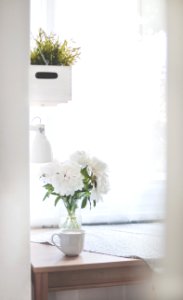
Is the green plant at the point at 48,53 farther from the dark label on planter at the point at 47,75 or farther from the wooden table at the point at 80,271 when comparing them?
the wooden table at the point at 80,271

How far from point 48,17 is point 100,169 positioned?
2.82ft

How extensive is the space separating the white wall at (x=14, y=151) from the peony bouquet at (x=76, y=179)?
0.98 ft

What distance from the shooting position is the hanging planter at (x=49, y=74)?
5.80ft

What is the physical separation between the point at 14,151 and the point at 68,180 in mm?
339

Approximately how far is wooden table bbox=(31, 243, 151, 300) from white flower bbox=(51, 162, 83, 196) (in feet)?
0.82

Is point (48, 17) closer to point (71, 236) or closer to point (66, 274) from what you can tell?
point (71, 236)

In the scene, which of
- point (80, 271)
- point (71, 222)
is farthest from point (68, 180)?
point (80, 271)

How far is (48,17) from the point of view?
220 cm

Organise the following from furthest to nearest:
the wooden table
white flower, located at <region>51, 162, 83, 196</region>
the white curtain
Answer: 1. the white curtain
2. white flower, located at <region>51, 162, 83, 196</region>
3. the wooden table

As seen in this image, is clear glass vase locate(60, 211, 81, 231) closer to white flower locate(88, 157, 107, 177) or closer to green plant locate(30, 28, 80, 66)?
white flower locate(88, 157, 107, 177)

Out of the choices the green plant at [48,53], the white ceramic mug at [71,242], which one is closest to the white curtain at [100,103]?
the green plant at [48,53]

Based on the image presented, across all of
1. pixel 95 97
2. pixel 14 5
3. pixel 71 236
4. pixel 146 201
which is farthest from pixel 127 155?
pixel 14 5

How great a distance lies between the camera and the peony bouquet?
1.72 meters

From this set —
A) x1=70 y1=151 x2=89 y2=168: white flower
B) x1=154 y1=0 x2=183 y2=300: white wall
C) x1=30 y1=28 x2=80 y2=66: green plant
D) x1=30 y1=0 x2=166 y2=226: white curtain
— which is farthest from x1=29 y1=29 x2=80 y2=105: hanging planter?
x1=154 y1=0 x2=183 y2=300: white wall
